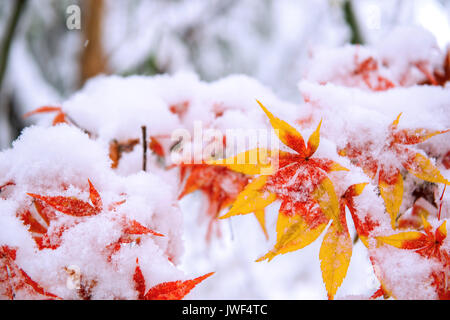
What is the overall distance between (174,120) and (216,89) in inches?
3.4

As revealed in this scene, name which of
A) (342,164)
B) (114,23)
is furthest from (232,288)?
(114,23)

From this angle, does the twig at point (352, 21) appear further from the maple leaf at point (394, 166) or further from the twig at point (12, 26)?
the twig at point (12, 26)

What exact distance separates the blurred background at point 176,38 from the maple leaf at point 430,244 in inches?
64.7

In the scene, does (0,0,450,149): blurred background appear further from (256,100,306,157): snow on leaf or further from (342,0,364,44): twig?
(256,100,306,157): snow on leaf

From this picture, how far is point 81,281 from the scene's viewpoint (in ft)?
1.03

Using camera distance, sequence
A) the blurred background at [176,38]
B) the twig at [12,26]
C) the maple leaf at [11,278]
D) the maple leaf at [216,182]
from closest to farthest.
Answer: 1. the maple leaf at [11,278]
2. the maple leaf at [216,182]
3. the twig at [12,26]
4. the blurred background at [176,38]

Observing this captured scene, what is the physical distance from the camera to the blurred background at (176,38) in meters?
2.03

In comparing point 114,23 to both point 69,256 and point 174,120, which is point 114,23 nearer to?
point 174,120

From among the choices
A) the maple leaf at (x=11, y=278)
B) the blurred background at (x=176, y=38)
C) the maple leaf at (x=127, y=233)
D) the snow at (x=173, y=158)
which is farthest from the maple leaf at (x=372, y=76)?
the blurred background at (x=176, y=38)

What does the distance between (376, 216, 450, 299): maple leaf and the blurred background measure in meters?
1.64

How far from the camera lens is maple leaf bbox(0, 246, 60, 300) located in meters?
0.30

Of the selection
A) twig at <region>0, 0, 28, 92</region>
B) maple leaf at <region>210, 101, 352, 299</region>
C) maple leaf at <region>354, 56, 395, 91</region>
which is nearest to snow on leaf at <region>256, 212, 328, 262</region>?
Result: maple leaf at <region>210, 101, 352, 299</region>

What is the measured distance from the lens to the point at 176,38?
231 centimetres
